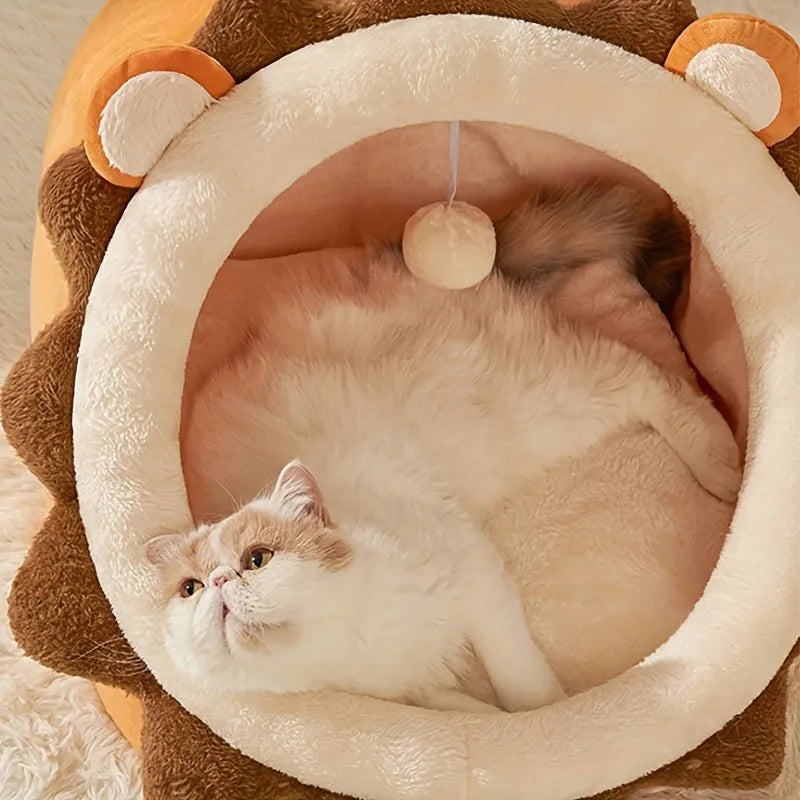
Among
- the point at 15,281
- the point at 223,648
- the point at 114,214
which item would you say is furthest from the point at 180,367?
the point at 15,281

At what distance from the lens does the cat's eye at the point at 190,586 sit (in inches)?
38.5

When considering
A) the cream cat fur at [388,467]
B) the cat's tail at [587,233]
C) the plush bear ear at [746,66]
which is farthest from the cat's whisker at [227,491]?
the plush bear ear at [746,66]

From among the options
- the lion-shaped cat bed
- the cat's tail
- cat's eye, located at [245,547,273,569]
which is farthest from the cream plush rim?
the cat's tail

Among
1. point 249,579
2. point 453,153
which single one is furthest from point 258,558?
point 453,153

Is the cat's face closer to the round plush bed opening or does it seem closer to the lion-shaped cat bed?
the lion-shaped cat bed

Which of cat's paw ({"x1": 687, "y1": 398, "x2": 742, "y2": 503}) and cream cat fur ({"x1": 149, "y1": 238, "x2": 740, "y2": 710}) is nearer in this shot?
cream cat fur ({"x1": 149, "y1": 238, "x2": 740, "y2": 710})

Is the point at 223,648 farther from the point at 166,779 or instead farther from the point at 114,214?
the point at 114,214

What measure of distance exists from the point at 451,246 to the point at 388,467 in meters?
0.27

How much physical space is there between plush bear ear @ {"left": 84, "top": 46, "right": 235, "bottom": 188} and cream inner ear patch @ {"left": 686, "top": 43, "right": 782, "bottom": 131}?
50 centimetres

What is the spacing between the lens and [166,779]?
1052 mm

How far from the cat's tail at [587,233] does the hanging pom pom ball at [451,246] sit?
0.40 ft

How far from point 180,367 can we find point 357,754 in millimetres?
418

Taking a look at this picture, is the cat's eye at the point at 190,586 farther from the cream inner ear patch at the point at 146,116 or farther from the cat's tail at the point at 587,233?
the cat's tail at the point at 587,233

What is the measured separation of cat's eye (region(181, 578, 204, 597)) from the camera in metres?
0.98
